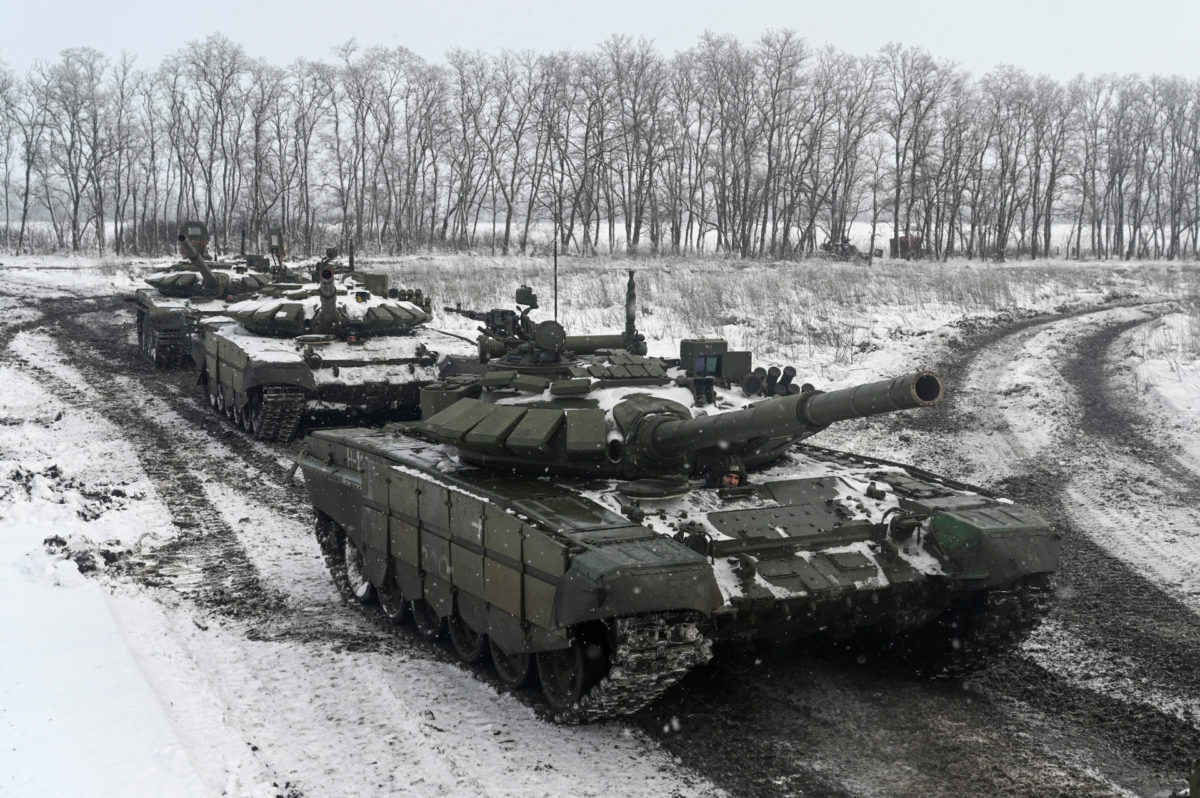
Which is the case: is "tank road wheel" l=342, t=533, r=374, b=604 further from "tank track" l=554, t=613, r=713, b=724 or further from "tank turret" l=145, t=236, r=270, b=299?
"tank turret" l=145, t=236, r=270, b=299

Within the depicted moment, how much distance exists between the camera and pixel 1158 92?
53812mm

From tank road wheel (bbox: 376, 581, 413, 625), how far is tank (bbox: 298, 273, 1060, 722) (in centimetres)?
2

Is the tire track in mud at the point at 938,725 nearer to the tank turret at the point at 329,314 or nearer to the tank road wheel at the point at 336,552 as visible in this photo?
the tank road wheel at the point at 336,552

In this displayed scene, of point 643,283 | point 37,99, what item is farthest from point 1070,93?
point 37,99

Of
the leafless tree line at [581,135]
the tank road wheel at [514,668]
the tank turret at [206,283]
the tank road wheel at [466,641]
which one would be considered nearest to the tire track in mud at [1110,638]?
the tank road wheel at [514,668]

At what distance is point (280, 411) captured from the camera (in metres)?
14.8

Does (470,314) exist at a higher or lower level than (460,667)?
higher

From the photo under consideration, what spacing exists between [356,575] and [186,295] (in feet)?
48.6

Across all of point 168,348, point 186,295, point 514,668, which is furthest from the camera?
point 186,295

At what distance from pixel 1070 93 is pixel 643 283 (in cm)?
3591

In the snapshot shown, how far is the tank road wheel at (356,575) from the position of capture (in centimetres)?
917

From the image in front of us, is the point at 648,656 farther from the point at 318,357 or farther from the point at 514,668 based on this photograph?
the point at 318,357

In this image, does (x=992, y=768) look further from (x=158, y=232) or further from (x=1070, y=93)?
(x=1070, y=93)

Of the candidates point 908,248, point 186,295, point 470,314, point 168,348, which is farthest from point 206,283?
point 908,248
